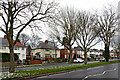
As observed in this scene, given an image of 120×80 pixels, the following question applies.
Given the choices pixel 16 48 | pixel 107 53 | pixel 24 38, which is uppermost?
pixel 24 38

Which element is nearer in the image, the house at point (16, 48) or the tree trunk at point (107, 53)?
the tree trunk at point (107, 53)

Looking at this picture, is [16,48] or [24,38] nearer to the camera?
[16,48]

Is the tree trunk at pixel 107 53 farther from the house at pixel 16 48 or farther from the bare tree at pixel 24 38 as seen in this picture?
the bare tree at pixel 24 38

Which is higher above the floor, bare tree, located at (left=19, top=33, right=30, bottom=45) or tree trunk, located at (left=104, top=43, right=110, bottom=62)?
bare tree, located at (left=19, top=33, right=30, bottom=45)

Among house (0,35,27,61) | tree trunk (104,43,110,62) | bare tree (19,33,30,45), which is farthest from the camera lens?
bare tree (19,33,30,45)

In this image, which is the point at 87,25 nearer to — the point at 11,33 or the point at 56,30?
the point at 56,30

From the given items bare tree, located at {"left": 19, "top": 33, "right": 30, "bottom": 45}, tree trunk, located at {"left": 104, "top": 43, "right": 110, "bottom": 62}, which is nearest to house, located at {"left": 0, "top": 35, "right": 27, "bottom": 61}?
bare tree, located at {"left": 19, "top": 33, "right": 30, "bottom": 45}

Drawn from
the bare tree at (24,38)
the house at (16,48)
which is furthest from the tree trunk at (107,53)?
the bare tree at (24,38)

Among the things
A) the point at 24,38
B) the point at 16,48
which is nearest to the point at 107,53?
the point at 16,48

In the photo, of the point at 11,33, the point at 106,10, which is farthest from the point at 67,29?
the point at 11,33

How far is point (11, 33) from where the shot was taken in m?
16.7

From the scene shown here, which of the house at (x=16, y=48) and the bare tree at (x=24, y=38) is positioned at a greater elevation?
the bare tree at (x=24, y=38)

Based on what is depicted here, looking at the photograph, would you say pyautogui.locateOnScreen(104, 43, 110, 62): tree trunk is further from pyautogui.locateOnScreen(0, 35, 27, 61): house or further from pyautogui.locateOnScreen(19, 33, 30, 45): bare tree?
pyautogui.locateOnScreen(19, 33, 30, 45): bare tree

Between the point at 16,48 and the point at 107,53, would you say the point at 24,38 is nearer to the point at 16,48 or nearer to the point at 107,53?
the point at 16,48
